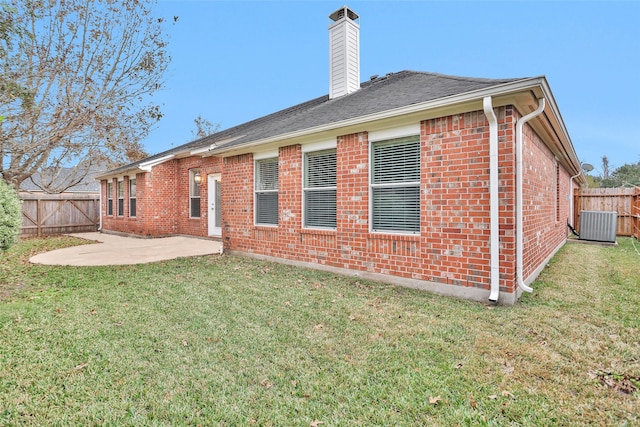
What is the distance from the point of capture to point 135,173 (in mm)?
13250

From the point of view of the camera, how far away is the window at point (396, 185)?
16.8 feet

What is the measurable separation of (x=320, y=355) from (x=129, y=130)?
11.1 metres

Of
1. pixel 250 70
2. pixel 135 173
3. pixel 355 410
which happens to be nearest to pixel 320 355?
pixel 355 410

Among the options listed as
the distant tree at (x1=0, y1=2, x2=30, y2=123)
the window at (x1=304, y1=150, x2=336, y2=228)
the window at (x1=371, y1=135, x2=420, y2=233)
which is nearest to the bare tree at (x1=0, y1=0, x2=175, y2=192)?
the distant tree at (x1=0, y1=2, x2=30, y2=123)

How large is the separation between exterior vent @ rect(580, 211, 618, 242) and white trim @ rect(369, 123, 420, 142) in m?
9.10

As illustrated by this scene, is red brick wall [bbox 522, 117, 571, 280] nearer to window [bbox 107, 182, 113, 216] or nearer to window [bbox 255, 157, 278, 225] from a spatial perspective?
window [bbox 255, 157, 278, 225]

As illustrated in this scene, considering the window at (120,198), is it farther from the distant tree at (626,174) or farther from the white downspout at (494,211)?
the distant tree at (626,174)

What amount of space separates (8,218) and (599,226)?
15.1 m

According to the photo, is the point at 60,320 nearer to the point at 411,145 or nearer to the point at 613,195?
the point at 411,145

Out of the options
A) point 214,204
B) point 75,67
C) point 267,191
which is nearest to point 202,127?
point 214,204

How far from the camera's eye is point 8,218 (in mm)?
5449

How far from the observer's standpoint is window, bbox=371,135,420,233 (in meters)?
5.13

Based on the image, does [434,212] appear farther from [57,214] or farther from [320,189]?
[57,214]

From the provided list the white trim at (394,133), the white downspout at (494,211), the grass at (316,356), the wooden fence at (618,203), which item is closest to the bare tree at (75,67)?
the grass at (316,356)
